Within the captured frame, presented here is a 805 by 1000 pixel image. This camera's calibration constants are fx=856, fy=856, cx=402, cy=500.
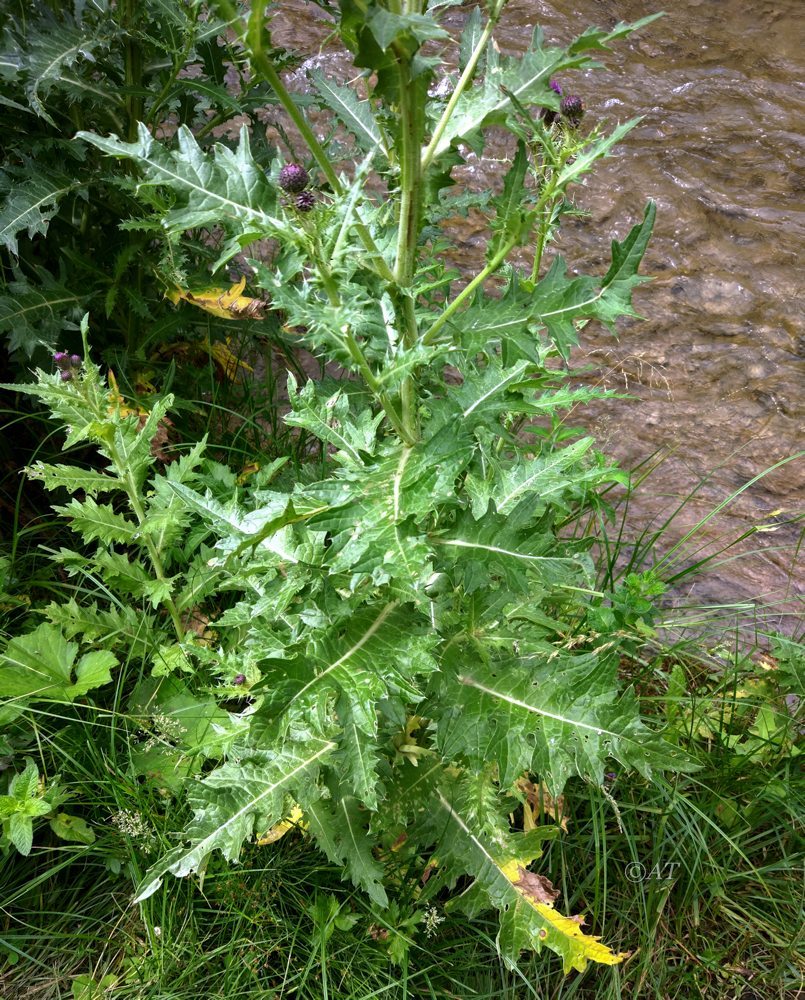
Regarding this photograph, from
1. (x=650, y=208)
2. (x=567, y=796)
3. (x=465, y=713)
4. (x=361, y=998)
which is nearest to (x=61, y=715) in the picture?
(x=361, y=998)

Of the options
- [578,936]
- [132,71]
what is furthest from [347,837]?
[132,71]

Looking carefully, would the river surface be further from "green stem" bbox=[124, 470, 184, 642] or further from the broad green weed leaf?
the broad green weed leaf

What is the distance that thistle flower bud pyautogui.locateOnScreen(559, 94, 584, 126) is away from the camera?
1668mm

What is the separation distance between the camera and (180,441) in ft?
9.09

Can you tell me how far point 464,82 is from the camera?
4.29ft

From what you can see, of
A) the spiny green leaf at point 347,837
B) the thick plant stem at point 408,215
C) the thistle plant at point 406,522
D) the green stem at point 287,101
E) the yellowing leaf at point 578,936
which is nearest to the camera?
the green stem at point 287,101

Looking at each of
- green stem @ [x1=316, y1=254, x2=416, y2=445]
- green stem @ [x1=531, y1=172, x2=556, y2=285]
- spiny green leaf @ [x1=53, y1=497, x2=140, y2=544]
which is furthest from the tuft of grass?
green stem @ [x1=531, y1=172, x2=556, y2=285]

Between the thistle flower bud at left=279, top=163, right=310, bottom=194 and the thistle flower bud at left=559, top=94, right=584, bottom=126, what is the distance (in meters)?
0.67

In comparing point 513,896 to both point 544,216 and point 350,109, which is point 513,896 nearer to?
point 544,216

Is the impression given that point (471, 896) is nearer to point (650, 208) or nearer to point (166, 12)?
point (650, 208)

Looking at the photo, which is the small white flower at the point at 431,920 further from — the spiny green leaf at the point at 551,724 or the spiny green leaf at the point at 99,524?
the spiny green leaf at the point at 99,524

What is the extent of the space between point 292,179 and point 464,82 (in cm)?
31

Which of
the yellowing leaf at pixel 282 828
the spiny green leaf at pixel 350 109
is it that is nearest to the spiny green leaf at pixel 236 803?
→ the yellowing leaf at pixel 282 828

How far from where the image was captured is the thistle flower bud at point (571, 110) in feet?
5.47
